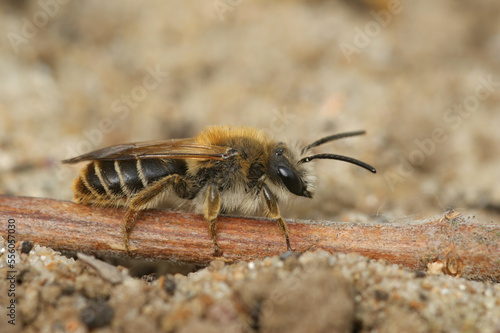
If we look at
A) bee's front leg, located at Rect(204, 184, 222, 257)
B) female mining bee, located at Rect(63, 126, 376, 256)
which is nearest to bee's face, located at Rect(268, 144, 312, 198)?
female mining bee, located at Rect(63, 126, 376, 256)

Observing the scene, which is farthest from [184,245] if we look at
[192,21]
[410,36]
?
[410,36]

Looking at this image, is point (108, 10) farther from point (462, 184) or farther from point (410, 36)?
point (462, 184)

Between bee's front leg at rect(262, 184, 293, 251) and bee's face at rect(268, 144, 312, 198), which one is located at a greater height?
bee's face at rect(268, 144, 312, 198)

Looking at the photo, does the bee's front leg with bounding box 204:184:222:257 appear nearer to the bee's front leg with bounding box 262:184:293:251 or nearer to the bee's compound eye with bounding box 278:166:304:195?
the bee's front leg with bounding box 262:184:293:251

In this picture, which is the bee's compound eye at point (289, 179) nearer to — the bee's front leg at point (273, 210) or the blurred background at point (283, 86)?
the bee's front leg at point (273, 210)

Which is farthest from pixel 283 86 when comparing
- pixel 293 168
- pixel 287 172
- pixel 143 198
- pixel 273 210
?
pixel 143 198

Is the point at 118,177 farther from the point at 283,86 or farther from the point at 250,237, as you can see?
the point at 283,86
